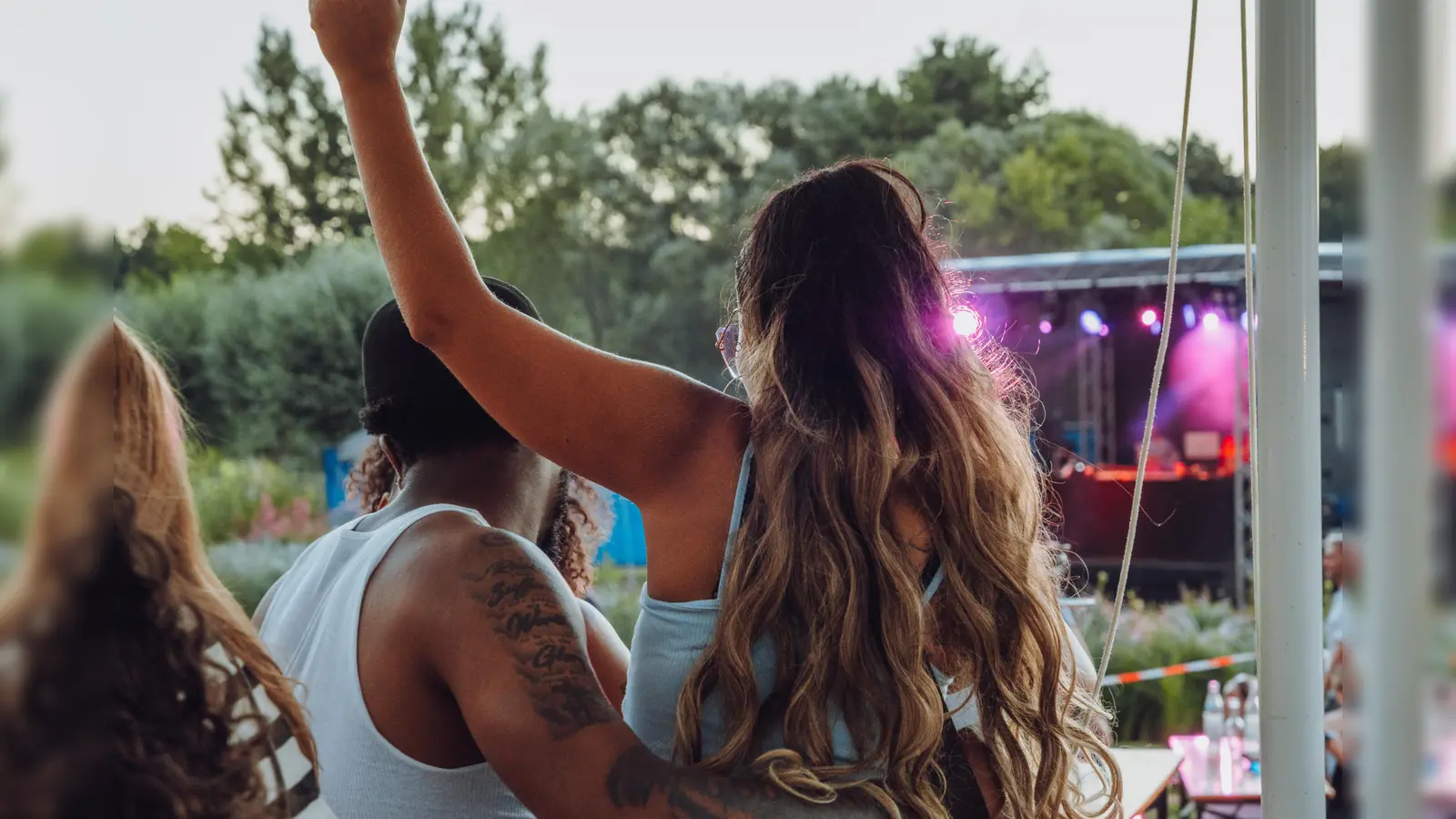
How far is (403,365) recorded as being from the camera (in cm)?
148

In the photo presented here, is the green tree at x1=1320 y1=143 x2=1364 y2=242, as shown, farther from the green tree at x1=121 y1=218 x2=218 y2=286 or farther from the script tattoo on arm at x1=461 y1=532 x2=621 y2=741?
the green tree at x1=121 y1=218 x2=218 y2=286

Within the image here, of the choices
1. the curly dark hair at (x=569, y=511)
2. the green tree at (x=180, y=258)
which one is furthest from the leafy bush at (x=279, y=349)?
the curly dark hair at (x=569, y=511)

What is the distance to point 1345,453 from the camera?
2.08 ft

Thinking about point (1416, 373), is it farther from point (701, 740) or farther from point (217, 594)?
point (701, 740)

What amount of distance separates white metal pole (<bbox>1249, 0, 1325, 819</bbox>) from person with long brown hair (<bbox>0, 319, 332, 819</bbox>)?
1.02 metres

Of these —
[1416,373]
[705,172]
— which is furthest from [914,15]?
[1416,373]

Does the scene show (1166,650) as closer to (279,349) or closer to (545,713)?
(545,713)

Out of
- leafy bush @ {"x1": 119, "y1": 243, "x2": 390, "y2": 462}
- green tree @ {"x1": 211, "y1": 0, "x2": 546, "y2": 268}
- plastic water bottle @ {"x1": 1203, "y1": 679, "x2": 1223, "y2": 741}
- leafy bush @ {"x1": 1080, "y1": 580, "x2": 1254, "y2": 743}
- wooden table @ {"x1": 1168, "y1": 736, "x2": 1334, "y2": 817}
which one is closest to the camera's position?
wooden table @ {"x1": 1168, "y1": 736, "x2": 1334, "y2": 817}

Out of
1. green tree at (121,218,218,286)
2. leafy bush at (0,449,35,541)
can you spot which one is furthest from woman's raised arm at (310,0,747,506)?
green tree at (121,218,218,286)

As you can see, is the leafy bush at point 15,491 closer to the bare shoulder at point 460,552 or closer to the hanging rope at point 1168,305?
the bare shoulder at point 460,552

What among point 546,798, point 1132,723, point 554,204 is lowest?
point 1132,723

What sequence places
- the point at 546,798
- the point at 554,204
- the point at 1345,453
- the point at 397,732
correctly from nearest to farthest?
the point at 1345,453, the point at 546,798, the point at 397,732, the point at 554,204

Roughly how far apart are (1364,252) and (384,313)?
1204 millimetres

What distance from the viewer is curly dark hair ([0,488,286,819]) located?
0.62 meters
